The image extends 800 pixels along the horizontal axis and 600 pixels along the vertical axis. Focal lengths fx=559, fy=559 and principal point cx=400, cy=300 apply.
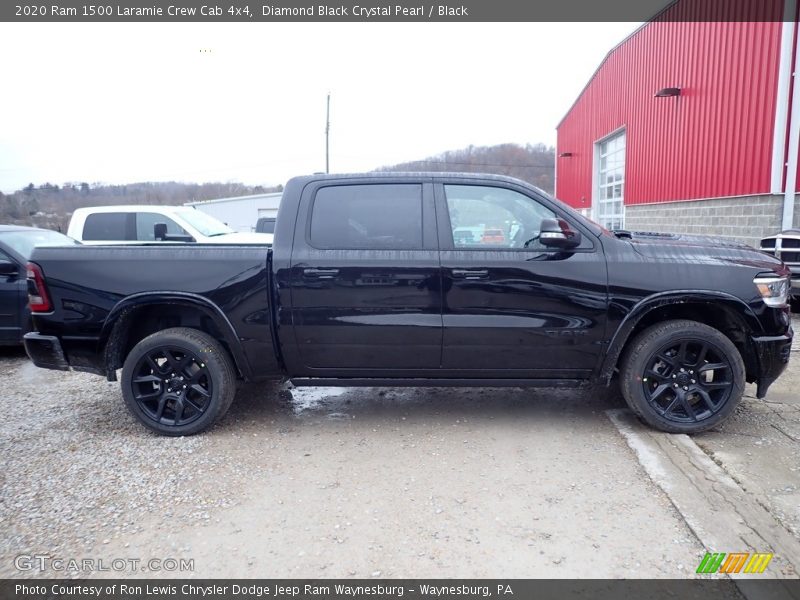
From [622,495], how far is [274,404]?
2.90m

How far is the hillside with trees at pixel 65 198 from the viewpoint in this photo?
26000mm

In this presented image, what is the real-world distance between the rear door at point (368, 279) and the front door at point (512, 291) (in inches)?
5.6

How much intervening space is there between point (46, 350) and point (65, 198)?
1128 inches

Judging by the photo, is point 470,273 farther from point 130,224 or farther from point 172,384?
point 130,224

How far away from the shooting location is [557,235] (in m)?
3.78

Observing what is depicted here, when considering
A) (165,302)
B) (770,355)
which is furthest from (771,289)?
(165,302)

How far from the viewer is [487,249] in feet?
13.0

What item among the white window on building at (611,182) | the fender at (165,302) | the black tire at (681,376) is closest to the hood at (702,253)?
the black tire at (681,376)

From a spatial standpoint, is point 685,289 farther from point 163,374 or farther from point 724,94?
point 724,94
